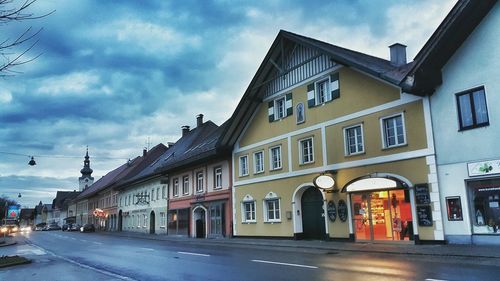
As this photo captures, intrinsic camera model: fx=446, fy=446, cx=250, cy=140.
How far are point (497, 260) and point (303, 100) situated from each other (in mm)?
14524

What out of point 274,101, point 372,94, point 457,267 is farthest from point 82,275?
point 274,101

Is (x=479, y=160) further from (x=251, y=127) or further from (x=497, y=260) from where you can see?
(x=251, y=127)

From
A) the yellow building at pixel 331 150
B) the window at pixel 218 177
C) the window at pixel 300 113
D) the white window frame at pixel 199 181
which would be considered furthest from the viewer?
the white window frame at pixel 199 181

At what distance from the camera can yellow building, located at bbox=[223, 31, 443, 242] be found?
63.6 feet

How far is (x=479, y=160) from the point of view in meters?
17.1

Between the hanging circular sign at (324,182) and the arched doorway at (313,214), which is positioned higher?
the hanging circular sign at (324,182)

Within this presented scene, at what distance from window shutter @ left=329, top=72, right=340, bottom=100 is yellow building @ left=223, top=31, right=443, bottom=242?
53mm

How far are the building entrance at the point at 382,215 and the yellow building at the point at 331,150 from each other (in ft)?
0.15

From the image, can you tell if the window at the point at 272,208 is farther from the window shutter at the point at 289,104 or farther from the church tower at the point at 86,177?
the church tower at the point at 86,177

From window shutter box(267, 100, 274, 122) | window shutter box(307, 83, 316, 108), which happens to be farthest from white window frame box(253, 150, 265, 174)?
window shutter box(307, 83, 316, 108)

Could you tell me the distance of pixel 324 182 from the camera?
22734 mm

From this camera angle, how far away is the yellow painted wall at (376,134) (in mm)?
19109

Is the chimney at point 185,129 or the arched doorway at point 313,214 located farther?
the chimney at point 185,129

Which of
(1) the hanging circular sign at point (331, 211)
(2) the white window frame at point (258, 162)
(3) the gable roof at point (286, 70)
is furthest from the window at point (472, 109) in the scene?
(2) the white window frame at point (258, 162)
